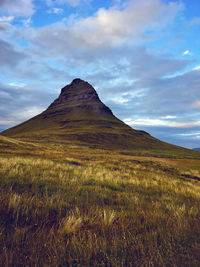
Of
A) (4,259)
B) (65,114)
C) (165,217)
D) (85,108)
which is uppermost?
(85,108)

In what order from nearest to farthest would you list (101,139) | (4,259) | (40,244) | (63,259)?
(4,259) < (63,259) < (40,244) < (101,139)

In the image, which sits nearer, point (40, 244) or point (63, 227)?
point (40, 244)

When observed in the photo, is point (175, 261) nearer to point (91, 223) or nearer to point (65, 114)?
point (91, 223)

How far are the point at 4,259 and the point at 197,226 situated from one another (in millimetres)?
3047

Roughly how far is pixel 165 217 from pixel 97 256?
185cm

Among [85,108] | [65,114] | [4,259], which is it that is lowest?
[4,259]

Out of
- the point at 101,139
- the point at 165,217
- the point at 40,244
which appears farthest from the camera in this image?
the point at 101,139

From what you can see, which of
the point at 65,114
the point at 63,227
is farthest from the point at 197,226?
the point at 65,114

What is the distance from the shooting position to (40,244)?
5.60 ft

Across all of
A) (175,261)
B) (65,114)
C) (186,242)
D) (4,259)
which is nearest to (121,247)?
(175,261)

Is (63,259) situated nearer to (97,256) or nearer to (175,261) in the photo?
(97,256)

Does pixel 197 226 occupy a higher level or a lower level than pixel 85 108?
lower

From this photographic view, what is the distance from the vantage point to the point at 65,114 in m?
172

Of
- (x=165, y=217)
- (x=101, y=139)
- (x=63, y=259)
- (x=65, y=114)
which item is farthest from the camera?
(x=65, y=114)
